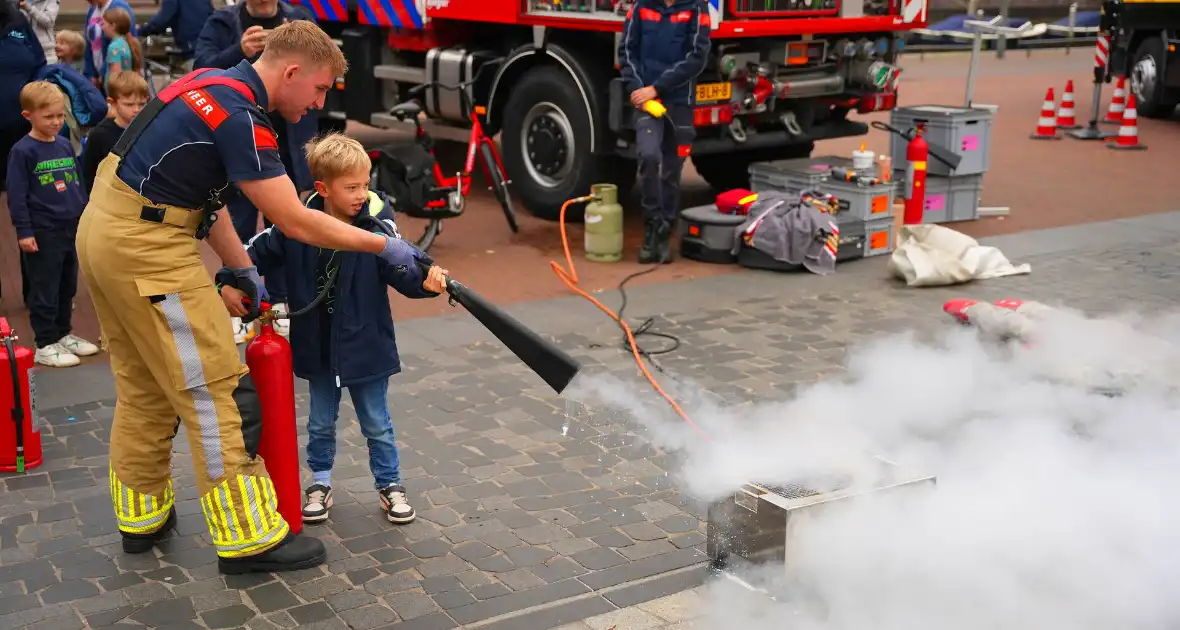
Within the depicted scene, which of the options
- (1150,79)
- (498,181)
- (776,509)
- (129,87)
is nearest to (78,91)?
(129,87)

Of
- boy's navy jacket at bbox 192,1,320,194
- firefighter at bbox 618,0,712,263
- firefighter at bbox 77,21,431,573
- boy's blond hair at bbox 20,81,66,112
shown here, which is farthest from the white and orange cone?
firefighter at bbox 77,21,431,573

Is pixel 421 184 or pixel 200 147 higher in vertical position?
pixel 200 147

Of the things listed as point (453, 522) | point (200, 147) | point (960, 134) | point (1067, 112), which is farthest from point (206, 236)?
point (1067, 112)

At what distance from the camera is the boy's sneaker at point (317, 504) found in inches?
183

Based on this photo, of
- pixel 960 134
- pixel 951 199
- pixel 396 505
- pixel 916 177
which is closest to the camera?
pixel 396 505

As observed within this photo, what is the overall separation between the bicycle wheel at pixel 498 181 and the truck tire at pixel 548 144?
0.50 metres

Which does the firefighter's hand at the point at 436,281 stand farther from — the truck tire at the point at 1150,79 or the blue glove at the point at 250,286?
the truck tire at the point at 1150,79

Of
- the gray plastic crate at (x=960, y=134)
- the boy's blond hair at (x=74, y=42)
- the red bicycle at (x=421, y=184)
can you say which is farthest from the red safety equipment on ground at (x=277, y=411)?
the gray plastic crate at (x=960, y=134)

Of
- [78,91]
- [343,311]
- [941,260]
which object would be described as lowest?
[941,260]

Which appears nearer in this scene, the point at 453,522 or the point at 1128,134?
the point at 453,522

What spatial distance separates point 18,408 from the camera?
5.07 m

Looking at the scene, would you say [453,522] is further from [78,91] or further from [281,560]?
[78,91]

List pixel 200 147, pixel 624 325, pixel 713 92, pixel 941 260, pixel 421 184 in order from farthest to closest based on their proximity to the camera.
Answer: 1. pixel 713 92
2. pixel 421 184
3. pixel 941 260
4. pixel 624 325
5. pixel 200 147

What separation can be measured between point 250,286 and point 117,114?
251 centimetres
